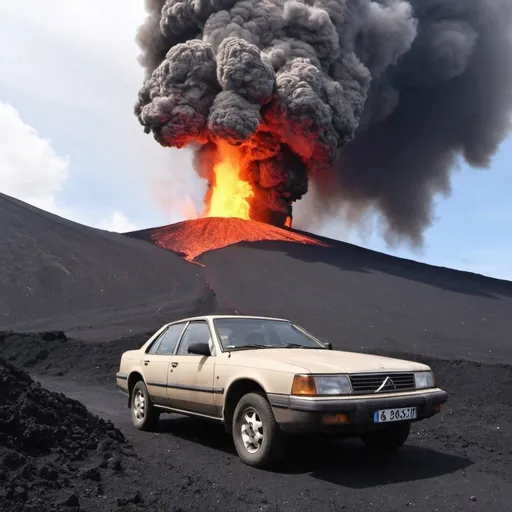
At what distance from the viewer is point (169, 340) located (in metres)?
7.25

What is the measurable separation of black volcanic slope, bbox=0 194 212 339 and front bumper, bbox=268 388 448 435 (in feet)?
42.7

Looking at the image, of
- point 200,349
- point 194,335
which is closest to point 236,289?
point 194,335

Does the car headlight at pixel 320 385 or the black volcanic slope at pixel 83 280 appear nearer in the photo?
the car headlight at pixel 320 385

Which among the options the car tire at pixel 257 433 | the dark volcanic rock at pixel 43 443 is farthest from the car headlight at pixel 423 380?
the dark volcanic rock at pixel 43 443

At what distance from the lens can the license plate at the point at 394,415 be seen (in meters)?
5.16

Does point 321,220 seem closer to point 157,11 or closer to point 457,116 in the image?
point 457,116

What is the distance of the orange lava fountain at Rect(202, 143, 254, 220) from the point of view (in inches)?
1705

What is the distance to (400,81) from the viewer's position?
2154 inches

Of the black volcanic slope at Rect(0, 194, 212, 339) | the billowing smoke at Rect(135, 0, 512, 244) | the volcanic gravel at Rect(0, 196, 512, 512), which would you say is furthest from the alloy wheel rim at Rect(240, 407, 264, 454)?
the billowing smoke at Rect(135, 0, 512, 244)

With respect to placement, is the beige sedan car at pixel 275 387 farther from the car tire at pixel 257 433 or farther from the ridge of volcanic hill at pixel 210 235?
the ridge of volcanic hill at pixel 210 235

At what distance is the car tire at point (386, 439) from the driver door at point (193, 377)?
178 cm

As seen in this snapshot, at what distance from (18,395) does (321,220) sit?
54.3 m

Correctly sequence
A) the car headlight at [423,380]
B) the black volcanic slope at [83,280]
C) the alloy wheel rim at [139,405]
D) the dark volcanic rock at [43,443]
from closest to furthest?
the dark volcanic rock at [43,443] → the car headlight at [423,380] → the alloy wheel rim at [139,405] → the black volcanic slope at [83,280]

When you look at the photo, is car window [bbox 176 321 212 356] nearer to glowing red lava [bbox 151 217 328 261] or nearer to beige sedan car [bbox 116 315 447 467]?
beige sedan car [bbox 116 315 447 467]
